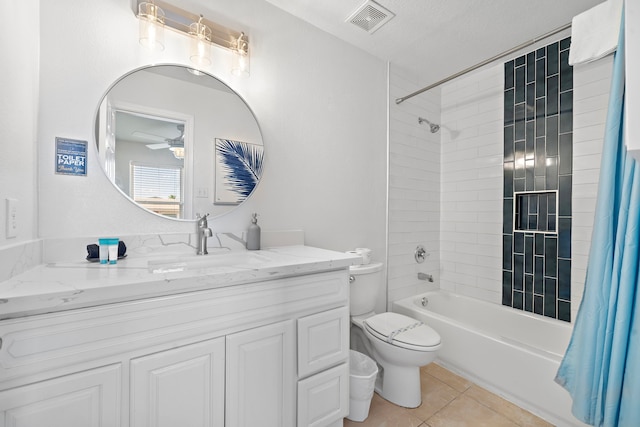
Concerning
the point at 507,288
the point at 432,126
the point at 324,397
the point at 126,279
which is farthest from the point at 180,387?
the point at 432,126

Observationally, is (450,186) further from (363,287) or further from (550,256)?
(363,287)

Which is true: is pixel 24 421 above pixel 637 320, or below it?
below

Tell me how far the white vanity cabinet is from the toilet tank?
0.52m

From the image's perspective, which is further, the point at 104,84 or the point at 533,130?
the point at 533,130

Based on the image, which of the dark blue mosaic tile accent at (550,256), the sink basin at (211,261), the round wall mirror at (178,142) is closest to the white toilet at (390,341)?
the sink basin at (211,261)

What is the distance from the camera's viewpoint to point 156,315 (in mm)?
902

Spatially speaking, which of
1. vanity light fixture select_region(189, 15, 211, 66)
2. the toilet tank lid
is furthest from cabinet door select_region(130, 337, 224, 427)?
vanity light fixture select_region(189, 15, 211, 66)

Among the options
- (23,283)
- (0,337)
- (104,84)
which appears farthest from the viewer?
(104,84)

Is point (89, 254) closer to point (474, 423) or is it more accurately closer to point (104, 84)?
point (104, 84)

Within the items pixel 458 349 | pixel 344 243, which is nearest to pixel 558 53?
pixel 344 243

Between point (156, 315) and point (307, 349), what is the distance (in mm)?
629

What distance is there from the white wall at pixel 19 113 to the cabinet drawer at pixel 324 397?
47.6 inches

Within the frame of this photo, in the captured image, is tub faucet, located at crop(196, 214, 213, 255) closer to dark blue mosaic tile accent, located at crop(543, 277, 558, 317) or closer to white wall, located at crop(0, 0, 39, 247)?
white wall, located at crop(0, 0, 39, 247)

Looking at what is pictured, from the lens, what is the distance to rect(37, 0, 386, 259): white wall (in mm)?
1199
